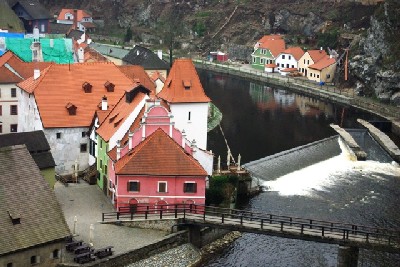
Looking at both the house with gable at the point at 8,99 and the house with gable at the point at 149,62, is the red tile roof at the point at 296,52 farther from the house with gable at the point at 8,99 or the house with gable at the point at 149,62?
the house with gable at the point at 8,99

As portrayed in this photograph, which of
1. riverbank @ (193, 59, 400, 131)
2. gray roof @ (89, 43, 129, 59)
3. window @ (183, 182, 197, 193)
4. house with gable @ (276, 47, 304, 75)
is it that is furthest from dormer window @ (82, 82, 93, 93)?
house with gable @ (276, 47, 304, 75)

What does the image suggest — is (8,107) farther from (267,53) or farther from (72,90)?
(267,53)

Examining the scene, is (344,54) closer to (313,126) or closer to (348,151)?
(313,126)

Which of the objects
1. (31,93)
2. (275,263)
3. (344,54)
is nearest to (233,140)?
(31,93)

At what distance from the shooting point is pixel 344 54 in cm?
14750

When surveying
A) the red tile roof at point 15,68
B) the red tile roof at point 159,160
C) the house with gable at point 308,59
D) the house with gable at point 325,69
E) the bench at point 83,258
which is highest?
the house with gable at point 308,59

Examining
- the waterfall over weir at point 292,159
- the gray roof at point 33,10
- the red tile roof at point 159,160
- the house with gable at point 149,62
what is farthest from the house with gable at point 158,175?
the gray roof at point 33,10

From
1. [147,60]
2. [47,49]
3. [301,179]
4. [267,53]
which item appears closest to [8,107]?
[47,49]

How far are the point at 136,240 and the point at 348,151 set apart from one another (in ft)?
136

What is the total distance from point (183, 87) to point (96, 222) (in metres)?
17.8

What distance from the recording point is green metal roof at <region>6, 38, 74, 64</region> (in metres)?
95.9

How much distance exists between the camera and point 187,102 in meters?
69.2

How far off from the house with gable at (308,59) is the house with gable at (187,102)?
81919 mm

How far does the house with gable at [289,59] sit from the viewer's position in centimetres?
15388
